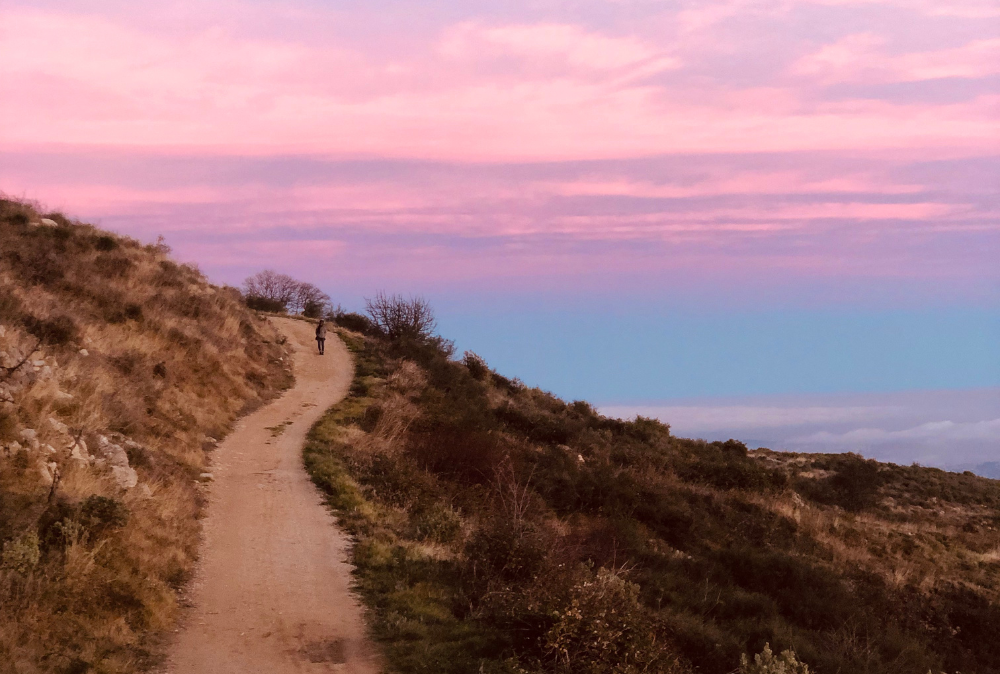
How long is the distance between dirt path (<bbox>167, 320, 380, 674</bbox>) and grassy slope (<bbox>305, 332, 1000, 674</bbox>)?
55cm

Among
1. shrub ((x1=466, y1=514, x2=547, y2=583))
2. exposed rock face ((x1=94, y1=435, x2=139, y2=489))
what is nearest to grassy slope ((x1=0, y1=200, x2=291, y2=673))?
exposed rock face ((x1=94, y1=435, x2=139, y2=489))

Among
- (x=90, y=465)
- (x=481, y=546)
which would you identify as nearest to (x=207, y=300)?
(x=90, y=465)

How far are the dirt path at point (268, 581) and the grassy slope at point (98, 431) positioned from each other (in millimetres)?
507

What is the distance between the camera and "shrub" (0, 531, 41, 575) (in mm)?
8508

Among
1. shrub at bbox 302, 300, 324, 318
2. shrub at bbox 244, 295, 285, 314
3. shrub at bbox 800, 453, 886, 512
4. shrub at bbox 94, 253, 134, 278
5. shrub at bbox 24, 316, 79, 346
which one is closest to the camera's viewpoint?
shrub at bbox 24, 316, 79, 346

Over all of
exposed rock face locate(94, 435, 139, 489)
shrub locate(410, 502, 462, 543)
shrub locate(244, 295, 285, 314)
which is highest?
shrub locate(244, 295, 285, 314)

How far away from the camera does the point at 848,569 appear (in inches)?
815

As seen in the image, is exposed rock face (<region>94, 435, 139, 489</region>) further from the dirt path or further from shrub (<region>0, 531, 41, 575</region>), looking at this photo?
shrub (<region>0, 531, 41, 575</region>)

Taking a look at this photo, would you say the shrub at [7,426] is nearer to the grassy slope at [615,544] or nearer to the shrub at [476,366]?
the grassy slope at [615,544]

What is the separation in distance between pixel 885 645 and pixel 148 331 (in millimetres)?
22392

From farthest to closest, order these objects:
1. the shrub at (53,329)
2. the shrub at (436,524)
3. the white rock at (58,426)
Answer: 1. the shrub at (53,329)
2. the shrub at (436,524)
3. the white rock at (58,426)

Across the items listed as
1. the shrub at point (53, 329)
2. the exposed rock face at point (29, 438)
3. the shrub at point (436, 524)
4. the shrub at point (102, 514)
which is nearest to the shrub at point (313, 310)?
the shrub at point (53, 329)

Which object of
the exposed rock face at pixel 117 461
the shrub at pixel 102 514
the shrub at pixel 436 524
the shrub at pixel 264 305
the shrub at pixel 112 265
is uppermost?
the shrub at pixel 264 305

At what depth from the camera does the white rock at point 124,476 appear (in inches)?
471
